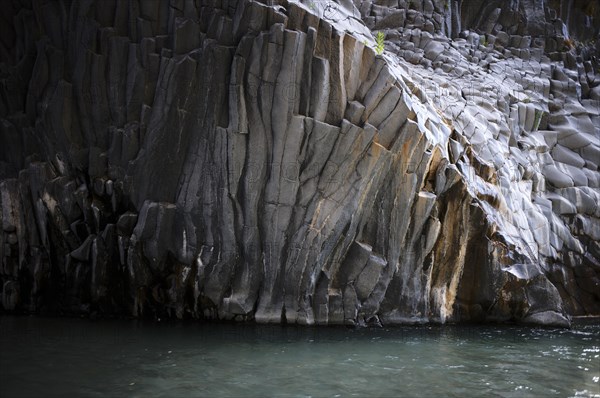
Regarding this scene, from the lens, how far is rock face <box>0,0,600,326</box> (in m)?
14.0

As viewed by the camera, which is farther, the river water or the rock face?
the rock face

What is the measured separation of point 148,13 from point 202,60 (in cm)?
250

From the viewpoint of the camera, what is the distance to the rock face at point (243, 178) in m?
14.0

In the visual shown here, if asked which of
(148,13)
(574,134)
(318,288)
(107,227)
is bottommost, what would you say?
(318,288)

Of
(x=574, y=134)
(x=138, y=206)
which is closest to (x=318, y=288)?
(x=138, y=206)

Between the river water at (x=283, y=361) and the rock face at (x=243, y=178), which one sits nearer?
the river water at (x=283, y=361)

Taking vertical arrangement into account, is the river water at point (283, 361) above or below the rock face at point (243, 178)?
below

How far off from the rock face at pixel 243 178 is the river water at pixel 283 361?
121 centimetres

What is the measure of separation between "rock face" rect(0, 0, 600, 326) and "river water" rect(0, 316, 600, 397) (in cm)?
121

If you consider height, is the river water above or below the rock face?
below

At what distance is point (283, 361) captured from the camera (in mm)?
10422

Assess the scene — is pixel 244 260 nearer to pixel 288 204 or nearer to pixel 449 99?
pixel 288 204

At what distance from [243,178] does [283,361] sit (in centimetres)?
546

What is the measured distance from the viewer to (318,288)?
46.2ft
